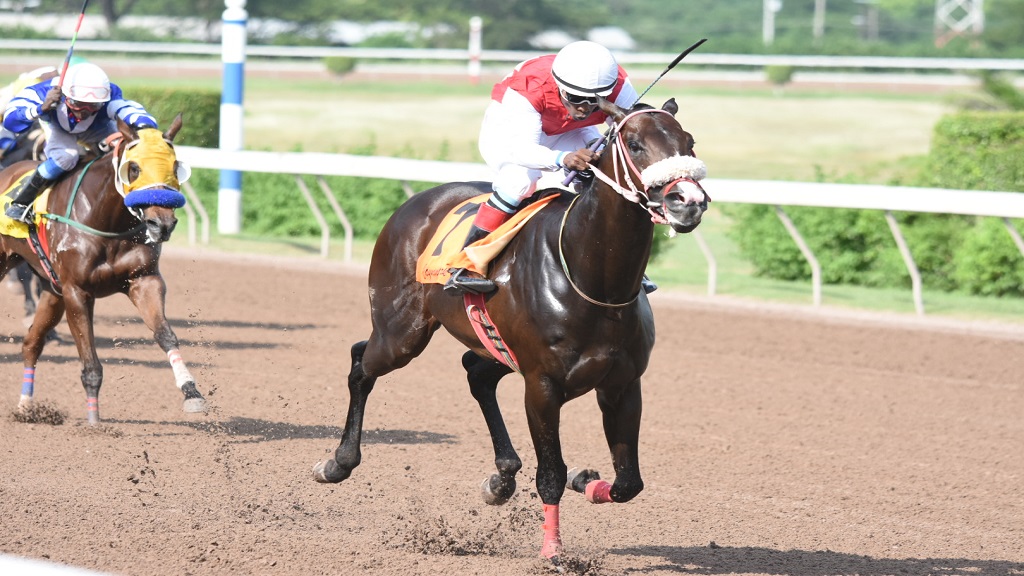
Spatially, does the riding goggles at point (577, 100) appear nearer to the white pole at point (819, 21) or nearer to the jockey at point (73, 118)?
the jockey at point (73, 118)

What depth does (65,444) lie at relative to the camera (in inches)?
260

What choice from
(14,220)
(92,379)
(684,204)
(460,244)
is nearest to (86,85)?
(14,220)

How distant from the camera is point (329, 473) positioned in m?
5.64

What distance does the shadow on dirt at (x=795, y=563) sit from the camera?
4.82 metres

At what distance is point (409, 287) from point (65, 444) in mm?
2139

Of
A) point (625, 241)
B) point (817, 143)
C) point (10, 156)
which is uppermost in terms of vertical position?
point (625, 241)

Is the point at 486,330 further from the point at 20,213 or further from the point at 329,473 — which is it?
the point at 20,213

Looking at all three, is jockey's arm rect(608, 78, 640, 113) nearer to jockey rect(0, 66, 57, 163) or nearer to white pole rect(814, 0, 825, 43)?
jockey rect(0, 66, 57, 163)

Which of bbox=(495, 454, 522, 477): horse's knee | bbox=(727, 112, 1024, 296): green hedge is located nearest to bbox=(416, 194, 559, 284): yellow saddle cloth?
bbox=(495, 454, 522, 477): horse's knee

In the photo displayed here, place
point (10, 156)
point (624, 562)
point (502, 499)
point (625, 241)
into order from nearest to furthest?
point (625, 241), point (624, 562), point (502, 499), point (10, 156)

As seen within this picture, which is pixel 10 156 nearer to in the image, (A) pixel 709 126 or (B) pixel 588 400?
(B) pixel 588 400

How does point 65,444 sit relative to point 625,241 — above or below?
below

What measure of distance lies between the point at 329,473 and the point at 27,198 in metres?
2.87

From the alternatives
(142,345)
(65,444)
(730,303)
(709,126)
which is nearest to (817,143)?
(709,126)
